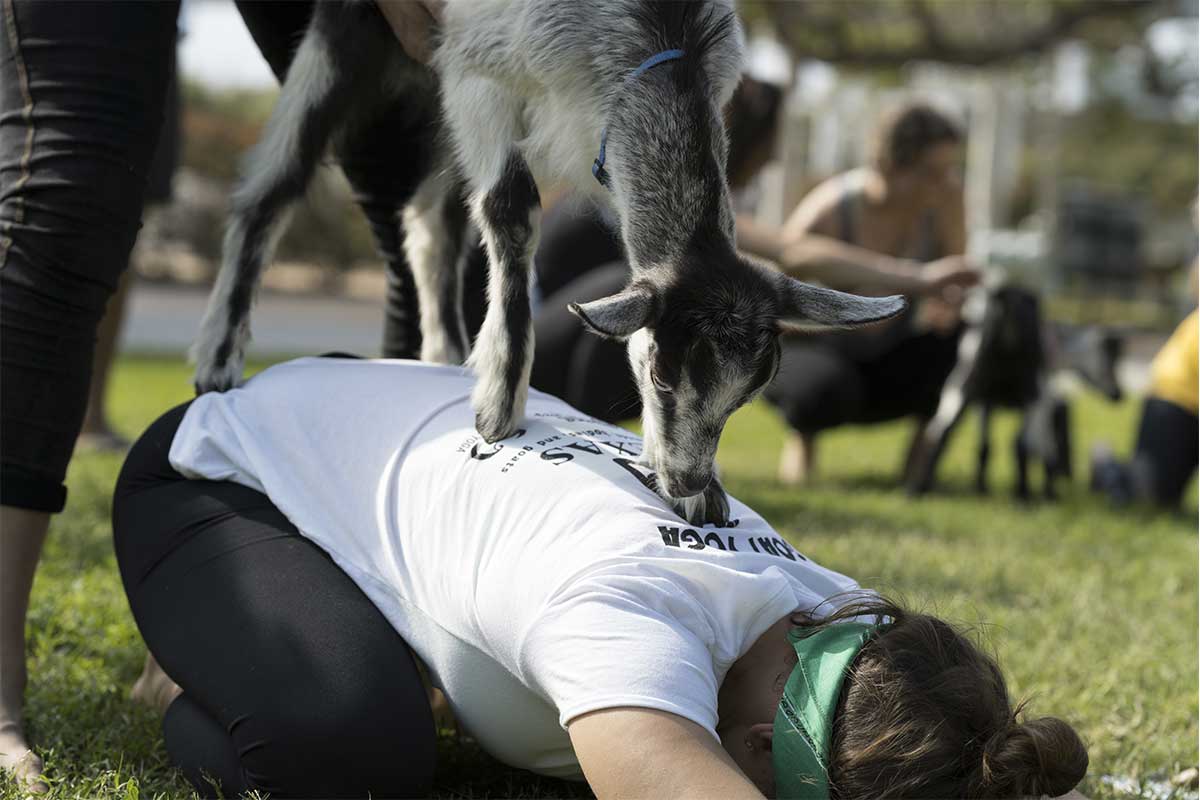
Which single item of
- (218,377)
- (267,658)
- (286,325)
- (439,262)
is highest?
(439,262)

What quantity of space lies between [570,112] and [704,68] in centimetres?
33

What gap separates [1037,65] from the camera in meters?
19.8

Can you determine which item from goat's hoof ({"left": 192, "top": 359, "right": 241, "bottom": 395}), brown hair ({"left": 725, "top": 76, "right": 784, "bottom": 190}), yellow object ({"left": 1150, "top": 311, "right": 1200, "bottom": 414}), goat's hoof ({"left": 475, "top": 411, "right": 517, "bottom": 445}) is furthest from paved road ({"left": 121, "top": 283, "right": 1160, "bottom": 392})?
goat's hoof ({"left": 475, "top": 411, "right": 517, "bottom": 445})

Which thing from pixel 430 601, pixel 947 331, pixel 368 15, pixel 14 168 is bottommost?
pixel 947 331

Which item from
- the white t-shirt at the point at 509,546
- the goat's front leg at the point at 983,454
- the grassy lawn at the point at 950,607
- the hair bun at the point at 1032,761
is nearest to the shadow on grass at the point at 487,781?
the grassy lawn at the point at 950,607

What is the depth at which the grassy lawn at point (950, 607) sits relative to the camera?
2404 millimetres

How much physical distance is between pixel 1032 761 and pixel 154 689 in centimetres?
175

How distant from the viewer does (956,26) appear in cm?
1692

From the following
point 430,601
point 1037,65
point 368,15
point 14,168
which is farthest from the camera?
point 1037,65

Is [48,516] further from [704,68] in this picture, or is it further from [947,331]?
[947,331]

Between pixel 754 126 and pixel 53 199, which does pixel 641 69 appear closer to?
pixel 53 199

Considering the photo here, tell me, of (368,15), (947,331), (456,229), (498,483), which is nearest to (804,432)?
(947,331)

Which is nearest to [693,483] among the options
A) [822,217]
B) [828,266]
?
[828,266]

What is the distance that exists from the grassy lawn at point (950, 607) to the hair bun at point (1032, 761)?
28 centimetres
